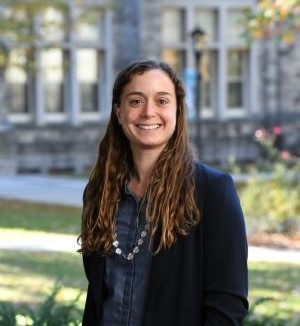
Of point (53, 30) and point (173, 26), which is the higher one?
point (173, 26)

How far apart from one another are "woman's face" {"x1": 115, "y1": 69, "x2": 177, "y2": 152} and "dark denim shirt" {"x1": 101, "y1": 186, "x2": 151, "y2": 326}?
0.19m

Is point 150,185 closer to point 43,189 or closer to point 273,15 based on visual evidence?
point 273,15

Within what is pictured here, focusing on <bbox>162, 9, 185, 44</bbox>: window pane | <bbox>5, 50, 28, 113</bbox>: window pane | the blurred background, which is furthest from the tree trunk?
<bbox>162, 9, 185, 44</bbox>: window pane

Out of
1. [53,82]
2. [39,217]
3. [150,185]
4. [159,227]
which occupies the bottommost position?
[39,217]

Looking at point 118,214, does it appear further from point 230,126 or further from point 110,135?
point 230,126

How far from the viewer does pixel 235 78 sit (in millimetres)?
25141

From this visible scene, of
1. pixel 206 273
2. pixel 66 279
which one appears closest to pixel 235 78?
pixel 66 279

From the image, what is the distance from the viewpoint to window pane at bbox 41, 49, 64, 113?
21.8 metres

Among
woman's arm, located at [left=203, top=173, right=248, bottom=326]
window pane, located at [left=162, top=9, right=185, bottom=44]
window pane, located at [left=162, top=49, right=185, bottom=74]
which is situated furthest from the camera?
window pane, located at [left=162, top=49, right=185, bottom=74]

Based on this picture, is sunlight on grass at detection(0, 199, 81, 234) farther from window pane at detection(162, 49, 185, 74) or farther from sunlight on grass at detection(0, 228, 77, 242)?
window pane at detection(162, 49, 185, 74)

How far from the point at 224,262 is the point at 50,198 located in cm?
1304

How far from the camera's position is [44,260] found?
9359 mm

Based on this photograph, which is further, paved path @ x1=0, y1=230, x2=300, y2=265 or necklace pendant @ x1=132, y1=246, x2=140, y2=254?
paved path @ x1=0, y1=230, x2=300, y2=265

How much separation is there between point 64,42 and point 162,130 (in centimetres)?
1901
